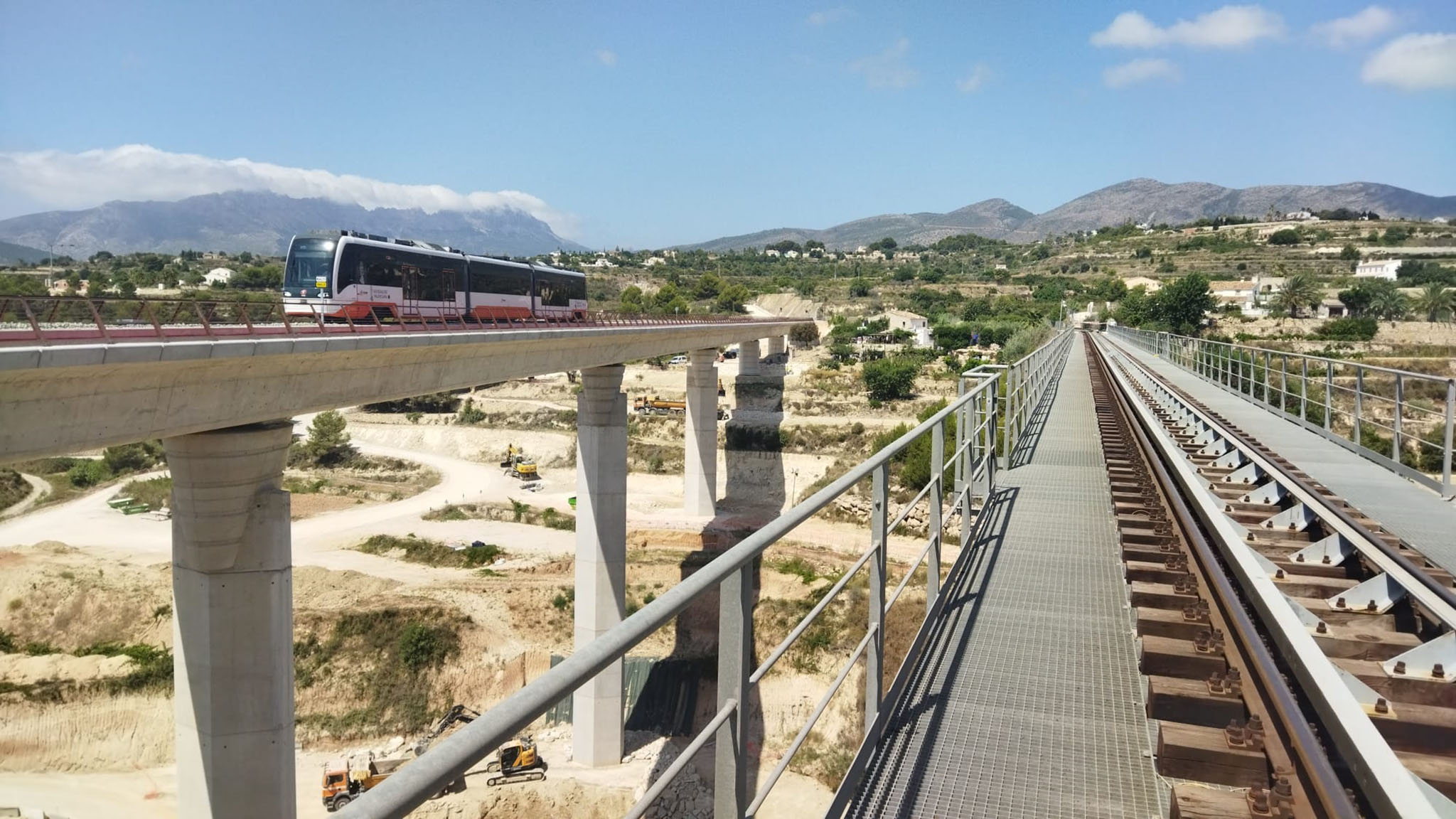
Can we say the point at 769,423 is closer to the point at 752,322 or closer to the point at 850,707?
the point at 752,322

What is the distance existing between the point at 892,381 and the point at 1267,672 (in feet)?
163

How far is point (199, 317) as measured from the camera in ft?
37.1

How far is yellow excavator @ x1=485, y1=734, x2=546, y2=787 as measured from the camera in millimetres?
21250

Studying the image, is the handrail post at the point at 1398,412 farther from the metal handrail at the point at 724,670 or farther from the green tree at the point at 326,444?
the green tree at the point at 326,444

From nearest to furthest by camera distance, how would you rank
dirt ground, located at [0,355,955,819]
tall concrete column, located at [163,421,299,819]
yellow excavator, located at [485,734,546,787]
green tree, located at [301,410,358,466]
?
tall concrete column, located at [163,421,299,819] < yellow excavator, located at [485,734,546,787] < dirt ground, located at [0,355,955,819] < green tree, located at [301,410,358,466]

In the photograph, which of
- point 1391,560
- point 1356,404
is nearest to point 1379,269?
point 1356,404

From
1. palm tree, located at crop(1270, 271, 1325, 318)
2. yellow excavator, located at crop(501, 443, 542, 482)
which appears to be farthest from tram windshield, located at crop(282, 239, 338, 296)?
palm tree, located at crop(1270, 271, 1325, 318)

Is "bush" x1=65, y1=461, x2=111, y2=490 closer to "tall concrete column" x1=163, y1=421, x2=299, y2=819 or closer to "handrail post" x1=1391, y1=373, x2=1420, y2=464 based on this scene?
"tall concrete column" x1=163, y1=421, x2=299, y2=819

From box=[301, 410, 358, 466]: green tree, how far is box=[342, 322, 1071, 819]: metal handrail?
54118 mm

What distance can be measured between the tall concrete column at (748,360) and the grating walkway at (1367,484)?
4142cm

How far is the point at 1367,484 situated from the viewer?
8.39 m

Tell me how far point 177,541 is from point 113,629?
2127 centimetres

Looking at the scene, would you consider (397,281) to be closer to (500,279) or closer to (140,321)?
(500,279)

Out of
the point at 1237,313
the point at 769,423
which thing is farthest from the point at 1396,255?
the point at 769,423
